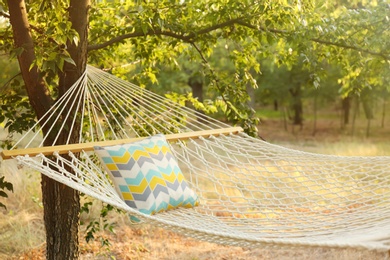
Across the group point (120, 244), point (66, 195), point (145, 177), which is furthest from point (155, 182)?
point (120, 244)

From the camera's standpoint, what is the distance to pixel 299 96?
1162 centimetres

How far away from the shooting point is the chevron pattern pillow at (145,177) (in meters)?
2.42

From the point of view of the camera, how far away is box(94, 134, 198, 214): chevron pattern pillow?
2420 mm

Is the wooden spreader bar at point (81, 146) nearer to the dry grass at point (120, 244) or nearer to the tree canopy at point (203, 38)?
the tree canopy at point (203, 38)

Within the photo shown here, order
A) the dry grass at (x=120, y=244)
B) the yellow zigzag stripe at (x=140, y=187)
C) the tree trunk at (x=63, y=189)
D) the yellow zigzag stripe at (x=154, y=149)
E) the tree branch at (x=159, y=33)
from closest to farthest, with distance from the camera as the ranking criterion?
the yellow zigzag stripe at (x=140, y=187)
the yellow zigzag stripe at (x=154, y=149)
the tree trunk at (x=63, y=189)
the tree branch at (x=159, y=33)
the dry grass at (x=120, y=244)

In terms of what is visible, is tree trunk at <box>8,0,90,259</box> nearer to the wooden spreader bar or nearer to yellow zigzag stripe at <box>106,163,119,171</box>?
the wooden spreader bar

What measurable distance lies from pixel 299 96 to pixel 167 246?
840 cm

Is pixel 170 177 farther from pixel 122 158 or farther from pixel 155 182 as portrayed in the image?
pixel 122 158

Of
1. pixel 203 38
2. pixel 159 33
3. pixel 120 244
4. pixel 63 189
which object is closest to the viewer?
pixel 63 189

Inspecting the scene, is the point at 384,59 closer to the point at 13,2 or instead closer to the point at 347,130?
the point at 13,2

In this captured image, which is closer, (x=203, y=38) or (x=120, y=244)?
(x=203, y=38)

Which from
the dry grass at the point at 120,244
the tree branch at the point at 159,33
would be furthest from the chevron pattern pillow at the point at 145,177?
the dry grass at the point at 120,244

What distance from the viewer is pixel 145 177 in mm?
2455

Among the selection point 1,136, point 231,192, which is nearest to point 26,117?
point 231,192
